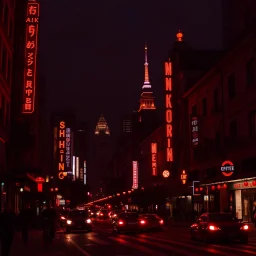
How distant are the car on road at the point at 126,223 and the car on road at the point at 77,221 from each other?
278 centimetres

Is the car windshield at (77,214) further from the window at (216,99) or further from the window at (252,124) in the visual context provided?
the window at (216,99)

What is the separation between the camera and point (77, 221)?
37469 millimetres

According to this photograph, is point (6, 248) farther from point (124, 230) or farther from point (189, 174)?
point (189, 174)

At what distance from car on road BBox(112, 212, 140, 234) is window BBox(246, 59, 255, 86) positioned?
13.5 metres

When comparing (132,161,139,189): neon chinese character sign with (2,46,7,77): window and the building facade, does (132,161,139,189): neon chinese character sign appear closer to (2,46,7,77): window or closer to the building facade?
the building facade

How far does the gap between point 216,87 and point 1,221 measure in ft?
116

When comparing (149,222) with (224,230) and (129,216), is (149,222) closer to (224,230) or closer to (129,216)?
(129,216)

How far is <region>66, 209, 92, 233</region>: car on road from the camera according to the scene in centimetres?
3725

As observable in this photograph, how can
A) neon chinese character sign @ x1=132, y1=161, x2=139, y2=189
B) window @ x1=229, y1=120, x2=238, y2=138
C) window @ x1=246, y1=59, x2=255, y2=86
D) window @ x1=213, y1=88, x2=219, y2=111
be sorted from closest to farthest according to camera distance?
window @ x1=246, y1=59, x2=255, y2=86 → window @ x1=229, y1=120, x2=238, y2=138 → window @ x1=213, y1=88, x2=219, y2=111 → neon chinese character sign @ x1=132, y1=161, x2=139, y2=189

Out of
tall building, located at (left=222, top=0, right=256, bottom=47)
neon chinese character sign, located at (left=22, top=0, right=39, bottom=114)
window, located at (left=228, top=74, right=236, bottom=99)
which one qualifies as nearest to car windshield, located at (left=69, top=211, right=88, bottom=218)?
neon chinese character sign, located at (left=22, top=0, right=39, bottom=114)

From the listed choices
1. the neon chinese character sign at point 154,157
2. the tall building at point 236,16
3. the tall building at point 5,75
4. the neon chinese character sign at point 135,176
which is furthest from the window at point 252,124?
the neon chinese character sign at point 135,176

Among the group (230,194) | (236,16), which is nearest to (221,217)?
(230,194)

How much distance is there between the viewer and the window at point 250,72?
38938 millimetres

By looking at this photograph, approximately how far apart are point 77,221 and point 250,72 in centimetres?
1728
